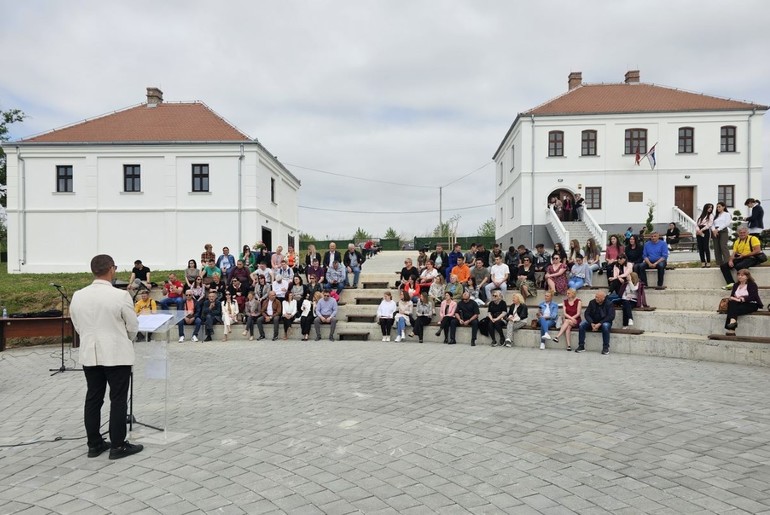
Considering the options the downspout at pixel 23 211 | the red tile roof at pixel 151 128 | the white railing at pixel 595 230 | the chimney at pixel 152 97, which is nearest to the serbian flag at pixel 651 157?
the white railing at pixel 595 230

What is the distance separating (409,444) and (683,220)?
3204cm

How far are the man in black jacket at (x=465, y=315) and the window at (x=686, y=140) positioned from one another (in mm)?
27001

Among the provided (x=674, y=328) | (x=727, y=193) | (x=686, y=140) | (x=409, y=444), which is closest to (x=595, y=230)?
(x=686, y=140)

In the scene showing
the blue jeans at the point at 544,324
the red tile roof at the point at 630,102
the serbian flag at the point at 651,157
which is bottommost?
the blue jeans at the point at 544,324

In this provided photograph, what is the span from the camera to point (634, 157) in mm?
34688

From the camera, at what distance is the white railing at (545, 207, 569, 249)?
29695 mm

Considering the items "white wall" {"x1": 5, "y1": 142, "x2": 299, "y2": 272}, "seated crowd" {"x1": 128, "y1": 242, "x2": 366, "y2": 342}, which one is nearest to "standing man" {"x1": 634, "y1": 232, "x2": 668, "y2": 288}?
"seated crowd" {"x1": 128, "y1": 242, "x2": 366, "y2": 342}

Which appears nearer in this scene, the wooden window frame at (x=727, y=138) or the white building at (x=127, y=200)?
the white building at (x=127, y=200)

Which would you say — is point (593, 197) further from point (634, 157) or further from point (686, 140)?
point (686, 140)

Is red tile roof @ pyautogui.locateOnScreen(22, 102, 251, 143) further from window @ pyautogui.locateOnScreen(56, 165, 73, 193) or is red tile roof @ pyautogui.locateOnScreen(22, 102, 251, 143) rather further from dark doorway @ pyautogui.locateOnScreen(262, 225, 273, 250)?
dark doorway @ pyautogui.locateOnScreen(262, 225, 273, 250)

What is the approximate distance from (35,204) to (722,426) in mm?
34988

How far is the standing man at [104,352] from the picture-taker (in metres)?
5.18

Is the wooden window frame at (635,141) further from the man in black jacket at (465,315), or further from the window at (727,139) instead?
the man in black jacket at (465,315)

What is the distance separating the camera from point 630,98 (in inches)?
1430
